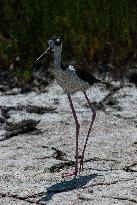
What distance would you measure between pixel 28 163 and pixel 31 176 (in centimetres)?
27

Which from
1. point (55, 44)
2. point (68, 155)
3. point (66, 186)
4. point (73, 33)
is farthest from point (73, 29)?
point (66, 186)

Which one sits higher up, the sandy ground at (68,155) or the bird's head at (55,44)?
the bird's head at (55,44)

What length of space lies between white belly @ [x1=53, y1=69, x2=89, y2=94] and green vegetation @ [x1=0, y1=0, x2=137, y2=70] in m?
2.38

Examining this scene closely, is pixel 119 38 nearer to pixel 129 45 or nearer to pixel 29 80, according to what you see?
pixel 129 45

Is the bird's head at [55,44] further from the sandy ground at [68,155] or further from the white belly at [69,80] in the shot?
the sandy ground at [68,155]

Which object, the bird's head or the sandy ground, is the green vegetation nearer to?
the sandy ground

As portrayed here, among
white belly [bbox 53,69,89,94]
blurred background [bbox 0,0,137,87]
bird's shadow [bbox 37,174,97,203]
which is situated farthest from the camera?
blurred background [bbox 0,0,137,87]

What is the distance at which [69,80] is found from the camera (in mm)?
4113

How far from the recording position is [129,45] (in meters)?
6.59

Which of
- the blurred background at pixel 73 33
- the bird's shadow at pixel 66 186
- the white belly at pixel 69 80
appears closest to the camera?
the bird's shadow at pixel 66 186

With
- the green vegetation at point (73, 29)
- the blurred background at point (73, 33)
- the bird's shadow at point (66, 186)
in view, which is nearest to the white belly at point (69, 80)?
the bird's shadow at point (66, 186)

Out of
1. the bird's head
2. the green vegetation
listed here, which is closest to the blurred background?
the green vegetation

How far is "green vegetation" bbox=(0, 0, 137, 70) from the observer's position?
6547 millimetres

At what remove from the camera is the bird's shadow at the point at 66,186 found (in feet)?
12.8
